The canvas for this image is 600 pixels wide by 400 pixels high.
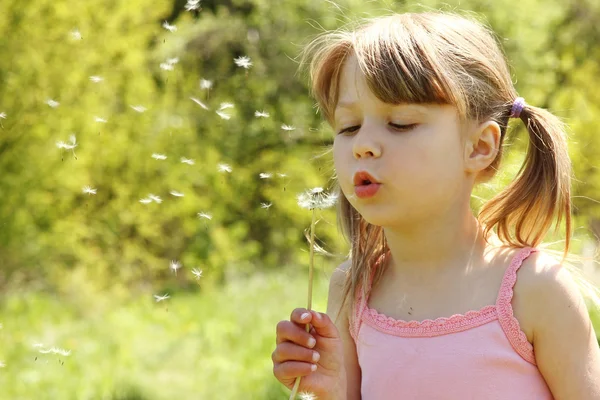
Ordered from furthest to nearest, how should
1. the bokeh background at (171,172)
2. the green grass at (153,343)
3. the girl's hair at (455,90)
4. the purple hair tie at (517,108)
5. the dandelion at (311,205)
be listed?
the bokeh background at (171,172) → the green grass at (153,343) → the purple hair tie at (517,108) → the girl's hair at (455,90) → the dandelion at (311,205)

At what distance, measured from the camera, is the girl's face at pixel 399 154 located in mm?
1600

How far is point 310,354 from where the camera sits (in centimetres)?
161

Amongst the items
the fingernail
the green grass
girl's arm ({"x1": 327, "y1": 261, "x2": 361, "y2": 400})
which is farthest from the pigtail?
the green grass

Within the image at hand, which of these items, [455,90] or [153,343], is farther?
[153,343]

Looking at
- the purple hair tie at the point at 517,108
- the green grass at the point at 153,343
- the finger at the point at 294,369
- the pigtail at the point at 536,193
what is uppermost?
the purple hair tie at the point at 517,108

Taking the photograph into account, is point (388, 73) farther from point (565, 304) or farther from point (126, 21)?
point (126, 21)

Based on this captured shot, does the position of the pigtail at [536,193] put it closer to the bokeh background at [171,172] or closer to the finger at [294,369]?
the finger at [294,369]

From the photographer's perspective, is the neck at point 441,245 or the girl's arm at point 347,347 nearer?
the neck at point 441,245

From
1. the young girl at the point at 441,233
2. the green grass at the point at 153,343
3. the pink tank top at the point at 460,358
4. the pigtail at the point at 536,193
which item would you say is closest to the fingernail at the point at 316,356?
the young girl at the point at 441,233

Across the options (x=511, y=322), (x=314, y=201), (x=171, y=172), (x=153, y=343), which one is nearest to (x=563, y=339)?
(x=511, y=322)

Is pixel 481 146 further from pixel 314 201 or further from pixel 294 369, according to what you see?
pixel 294 369

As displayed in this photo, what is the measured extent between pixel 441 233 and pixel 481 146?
183mm

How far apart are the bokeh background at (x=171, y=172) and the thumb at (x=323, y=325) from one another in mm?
2039

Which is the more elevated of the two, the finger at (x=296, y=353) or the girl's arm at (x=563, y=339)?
the girl's arm at (x=563, y=339)
